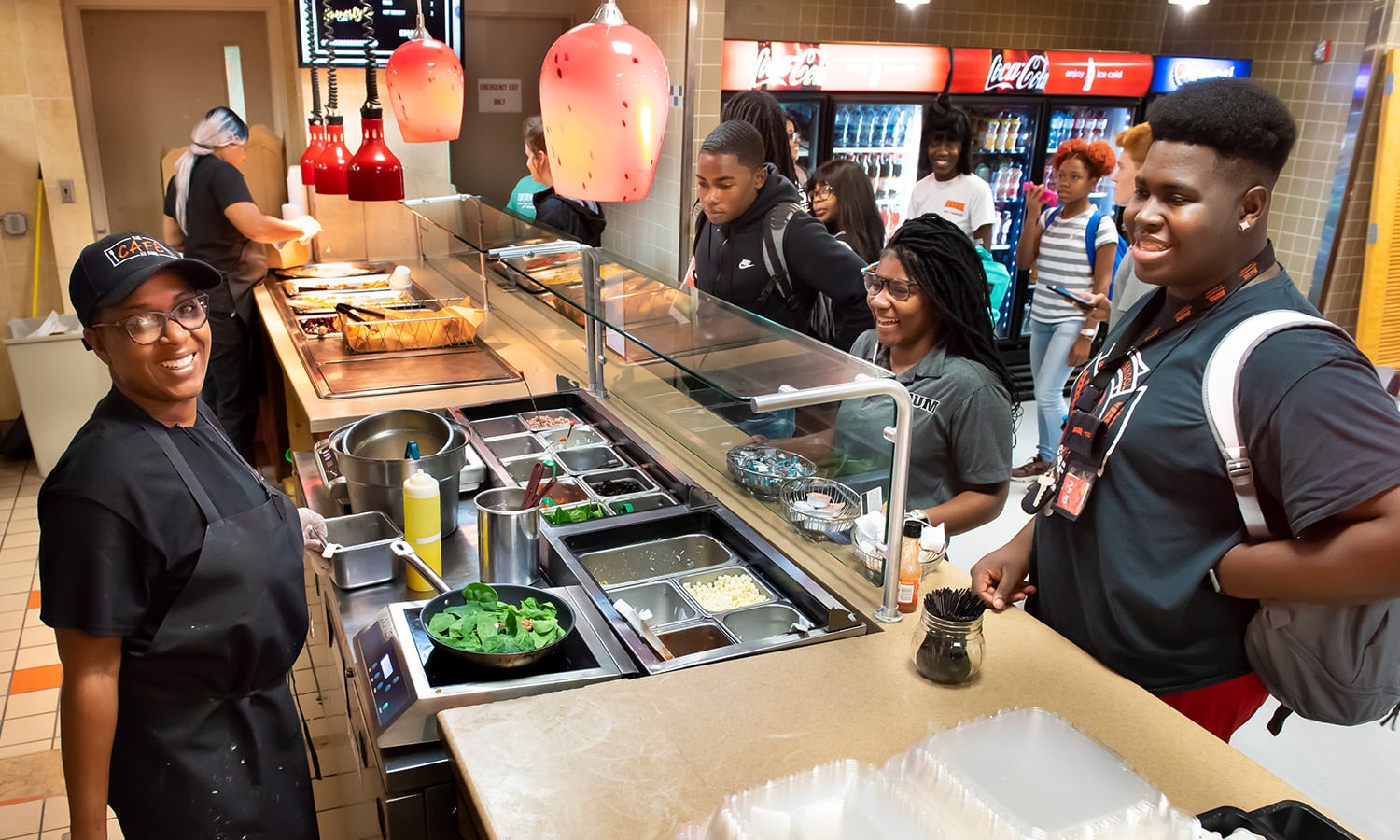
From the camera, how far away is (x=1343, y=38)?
650cm

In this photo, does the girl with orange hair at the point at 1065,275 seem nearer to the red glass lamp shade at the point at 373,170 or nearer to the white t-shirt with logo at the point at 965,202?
the white t-shirt with logo at the point at 965,202

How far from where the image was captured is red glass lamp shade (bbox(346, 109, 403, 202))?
342 cm

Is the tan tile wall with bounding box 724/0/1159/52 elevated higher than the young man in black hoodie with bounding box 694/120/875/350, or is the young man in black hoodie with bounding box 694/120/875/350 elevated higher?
the tan tile wall with bounding box 724/0/1159/52

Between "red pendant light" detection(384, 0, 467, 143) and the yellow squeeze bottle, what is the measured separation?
1.38 m

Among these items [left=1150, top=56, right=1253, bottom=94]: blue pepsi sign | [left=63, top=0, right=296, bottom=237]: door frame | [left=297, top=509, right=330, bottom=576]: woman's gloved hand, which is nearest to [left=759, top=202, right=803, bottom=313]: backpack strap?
[left=297, top=509, right=330, bottom=576]: woman's gloved hand

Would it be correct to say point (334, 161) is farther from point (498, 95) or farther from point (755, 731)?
point (498, 95)

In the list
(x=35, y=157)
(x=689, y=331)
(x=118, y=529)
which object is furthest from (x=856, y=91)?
(x=118, y=529)

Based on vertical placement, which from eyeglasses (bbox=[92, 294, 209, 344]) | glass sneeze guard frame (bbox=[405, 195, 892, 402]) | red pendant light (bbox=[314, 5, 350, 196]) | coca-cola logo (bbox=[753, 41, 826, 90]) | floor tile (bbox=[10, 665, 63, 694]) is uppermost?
coca-cola logo (bbox=[753, 41, 826, 90])

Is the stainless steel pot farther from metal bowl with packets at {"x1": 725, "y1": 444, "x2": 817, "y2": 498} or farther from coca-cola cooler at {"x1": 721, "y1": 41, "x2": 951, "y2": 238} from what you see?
coca-cola cooler at {"x1": 721, "y1": 41, "x2": 951, "y2": 238}

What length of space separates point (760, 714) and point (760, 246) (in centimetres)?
219

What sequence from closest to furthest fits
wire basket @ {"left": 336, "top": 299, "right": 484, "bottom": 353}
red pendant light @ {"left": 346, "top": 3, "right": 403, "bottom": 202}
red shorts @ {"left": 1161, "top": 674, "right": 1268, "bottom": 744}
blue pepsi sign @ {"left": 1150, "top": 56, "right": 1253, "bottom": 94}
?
1. red shorts @ {"left": 1161, "top": 674, "right": 1268, "bottom": 744}
2. red pendant light @ {"left": 346, "top": 3, "right": 403, "bottom": 202}
3. wire basket @ {"left": 336, "top": 299, "right": 484, "bottom": 353}
4. blue pepsi sign @ {"left": 1150, "top": 56, "right": 1253, "bottom": 94}

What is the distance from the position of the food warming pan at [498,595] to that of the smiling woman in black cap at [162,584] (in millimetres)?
277

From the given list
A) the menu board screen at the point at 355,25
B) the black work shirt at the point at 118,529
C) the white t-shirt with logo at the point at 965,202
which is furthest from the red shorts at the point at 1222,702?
the menu board screen at the point at 355,25

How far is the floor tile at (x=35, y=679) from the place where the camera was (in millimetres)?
3730
